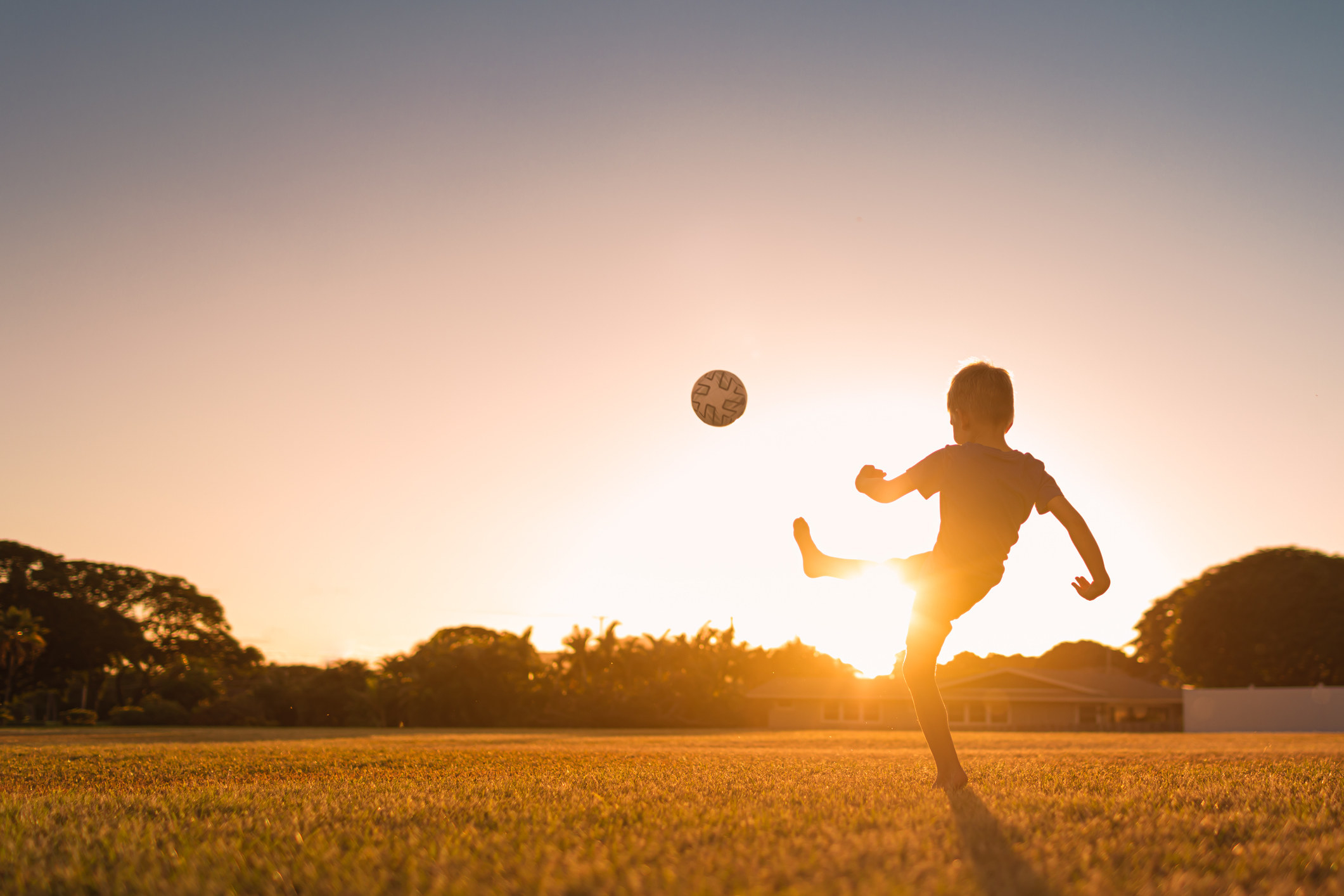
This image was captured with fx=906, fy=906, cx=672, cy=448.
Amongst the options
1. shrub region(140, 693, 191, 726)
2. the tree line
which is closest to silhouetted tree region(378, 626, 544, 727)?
the tree line

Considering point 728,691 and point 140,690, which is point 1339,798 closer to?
point 728,691

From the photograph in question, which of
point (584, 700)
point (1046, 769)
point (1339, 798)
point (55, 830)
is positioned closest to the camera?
point (55, 830)

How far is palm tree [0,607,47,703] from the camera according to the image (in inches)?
1909

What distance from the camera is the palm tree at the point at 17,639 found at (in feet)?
159

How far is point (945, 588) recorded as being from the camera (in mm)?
4305

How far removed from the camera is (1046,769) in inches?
228

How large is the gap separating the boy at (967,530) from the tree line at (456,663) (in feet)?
154

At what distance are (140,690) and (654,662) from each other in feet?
96.8

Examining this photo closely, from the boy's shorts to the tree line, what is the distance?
4698cm

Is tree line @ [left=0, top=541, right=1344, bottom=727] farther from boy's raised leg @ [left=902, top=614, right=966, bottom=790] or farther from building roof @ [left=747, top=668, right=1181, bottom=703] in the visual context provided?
boy's raised leg @ [left=902, top=614, right=966, bottom=790]

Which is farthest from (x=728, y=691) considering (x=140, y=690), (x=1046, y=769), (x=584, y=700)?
(x=1046, y=769)

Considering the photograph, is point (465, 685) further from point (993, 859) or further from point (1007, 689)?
point (993, 859)

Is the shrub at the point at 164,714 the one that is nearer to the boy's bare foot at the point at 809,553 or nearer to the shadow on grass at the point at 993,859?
the boy's bare foot at the point at 809,553

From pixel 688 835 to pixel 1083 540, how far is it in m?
2.50
